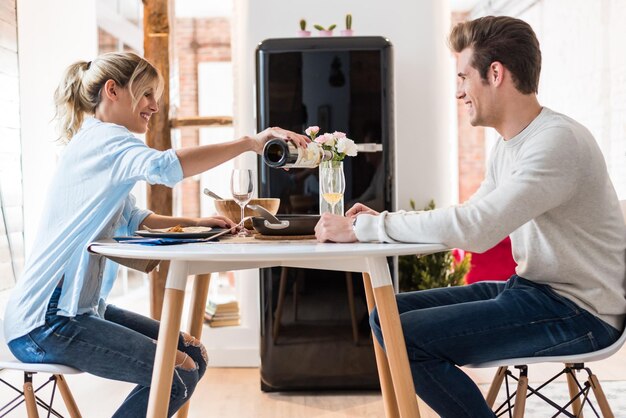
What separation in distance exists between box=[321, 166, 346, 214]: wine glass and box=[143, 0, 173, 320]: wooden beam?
200cm

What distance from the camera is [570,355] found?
1.73 m

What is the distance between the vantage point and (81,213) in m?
1.88

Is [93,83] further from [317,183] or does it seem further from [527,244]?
[317,183]

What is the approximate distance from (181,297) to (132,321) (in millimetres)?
532

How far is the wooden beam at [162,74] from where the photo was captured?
393 cm

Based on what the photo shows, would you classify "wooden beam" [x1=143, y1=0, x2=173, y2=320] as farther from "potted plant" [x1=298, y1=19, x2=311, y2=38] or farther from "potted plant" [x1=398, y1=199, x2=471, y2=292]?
"potted plant" [x1=398, y1=199, x2=471, y2=292]

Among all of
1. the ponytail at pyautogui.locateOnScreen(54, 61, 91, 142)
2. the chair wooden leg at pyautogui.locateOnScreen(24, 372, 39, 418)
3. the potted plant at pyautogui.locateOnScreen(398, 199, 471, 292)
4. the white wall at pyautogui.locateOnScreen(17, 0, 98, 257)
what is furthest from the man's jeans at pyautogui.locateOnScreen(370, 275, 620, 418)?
the white wall at pyautogui.locateOnScreen(17, 0, 98, 257)

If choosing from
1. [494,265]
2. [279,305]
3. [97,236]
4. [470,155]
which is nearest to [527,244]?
[97,236]

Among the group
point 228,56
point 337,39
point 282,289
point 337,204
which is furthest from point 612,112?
point 228,56

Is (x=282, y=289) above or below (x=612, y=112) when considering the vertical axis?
A: below

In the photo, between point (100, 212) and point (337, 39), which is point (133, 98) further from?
point (337, 39)

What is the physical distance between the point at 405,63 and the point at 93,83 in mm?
2236

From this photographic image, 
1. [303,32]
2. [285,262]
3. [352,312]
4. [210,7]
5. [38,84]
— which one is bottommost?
[352,312]

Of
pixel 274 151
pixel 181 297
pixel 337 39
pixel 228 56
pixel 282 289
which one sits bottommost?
pixel 282 289
